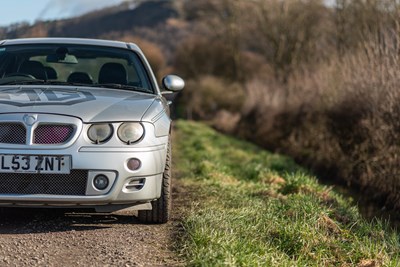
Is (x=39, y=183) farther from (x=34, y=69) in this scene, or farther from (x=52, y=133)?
(x=34, y=69)

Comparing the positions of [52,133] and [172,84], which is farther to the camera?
[172,84]

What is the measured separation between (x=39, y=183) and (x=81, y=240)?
57cm

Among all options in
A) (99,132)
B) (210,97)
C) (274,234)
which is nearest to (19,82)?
(99,132)

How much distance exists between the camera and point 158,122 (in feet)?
17.4

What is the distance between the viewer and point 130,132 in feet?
16.4

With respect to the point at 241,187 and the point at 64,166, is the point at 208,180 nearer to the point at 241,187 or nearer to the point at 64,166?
the point at 241,187

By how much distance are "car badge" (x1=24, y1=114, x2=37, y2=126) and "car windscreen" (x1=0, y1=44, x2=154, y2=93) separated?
123cm

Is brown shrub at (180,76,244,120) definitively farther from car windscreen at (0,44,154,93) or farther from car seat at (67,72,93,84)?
car seat at (67,72,93,84)

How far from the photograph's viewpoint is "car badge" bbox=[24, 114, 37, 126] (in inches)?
190

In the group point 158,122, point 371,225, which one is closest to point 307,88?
point 371,225

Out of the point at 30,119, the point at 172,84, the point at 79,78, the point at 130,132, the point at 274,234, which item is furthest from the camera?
the point at 172,84

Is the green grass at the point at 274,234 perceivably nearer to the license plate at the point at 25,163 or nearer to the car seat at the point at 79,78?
the license plate at the point at 25,163

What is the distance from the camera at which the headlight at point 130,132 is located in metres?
4.98

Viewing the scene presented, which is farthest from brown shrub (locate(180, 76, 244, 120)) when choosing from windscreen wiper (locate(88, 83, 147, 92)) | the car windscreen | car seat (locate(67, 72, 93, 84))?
windscreen wiper (locate(88, 83, 147, 92))
